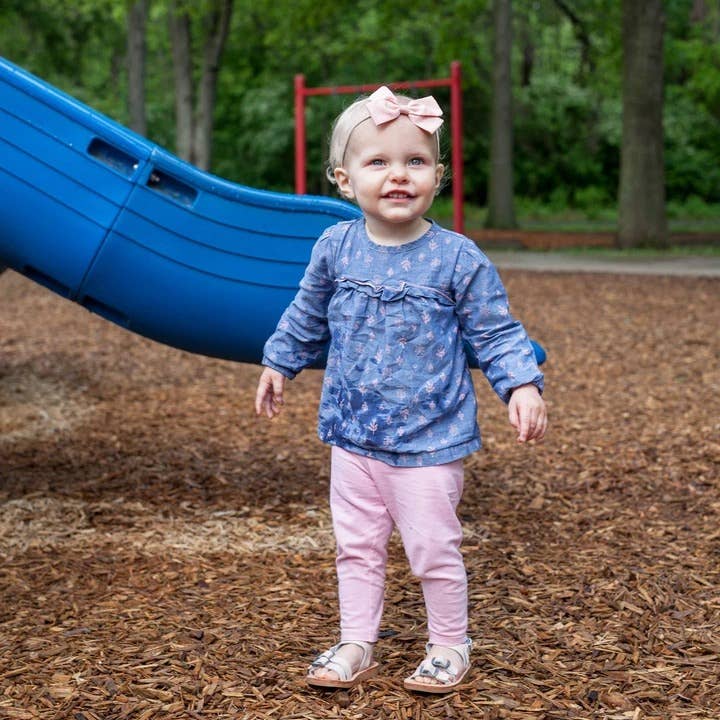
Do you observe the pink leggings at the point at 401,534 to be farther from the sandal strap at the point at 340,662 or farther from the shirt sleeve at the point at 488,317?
the shirt sleeve at the point at 488,317

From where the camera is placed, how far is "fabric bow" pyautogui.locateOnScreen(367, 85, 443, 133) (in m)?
2.71

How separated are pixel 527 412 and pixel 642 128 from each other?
498 inches

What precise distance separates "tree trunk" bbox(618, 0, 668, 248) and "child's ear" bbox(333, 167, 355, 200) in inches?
482

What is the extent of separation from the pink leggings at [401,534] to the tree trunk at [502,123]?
1548 centimetres

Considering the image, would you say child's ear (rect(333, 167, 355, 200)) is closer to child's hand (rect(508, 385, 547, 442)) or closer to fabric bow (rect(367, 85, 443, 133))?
fabric bow (rect(367, 85, 443, 133))

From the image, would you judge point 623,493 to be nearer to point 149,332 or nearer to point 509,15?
point 149,332

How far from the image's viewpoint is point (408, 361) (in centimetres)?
279

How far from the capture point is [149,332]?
4.25 m

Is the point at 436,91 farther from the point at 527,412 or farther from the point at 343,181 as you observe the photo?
the point at 527,412

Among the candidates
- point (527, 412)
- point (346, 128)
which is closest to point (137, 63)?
point (346, 128)

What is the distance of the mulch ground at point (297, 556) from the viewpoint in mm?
2912

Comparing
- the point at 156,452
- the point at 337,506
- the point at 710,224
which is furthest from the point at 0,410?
the point at 710,224

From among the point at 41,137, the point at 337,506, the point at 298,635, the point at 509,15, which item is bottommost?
the point at 298,635

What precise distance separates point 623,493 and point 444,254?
2.18 metres
